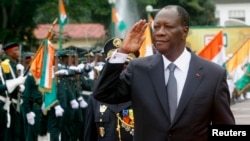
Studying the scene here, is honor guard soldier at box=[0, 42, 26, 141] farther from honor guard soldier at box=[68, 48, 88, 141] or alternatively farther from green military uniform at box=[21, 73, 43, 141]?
honor guard soldier at box=[68, 48, 88, 141]

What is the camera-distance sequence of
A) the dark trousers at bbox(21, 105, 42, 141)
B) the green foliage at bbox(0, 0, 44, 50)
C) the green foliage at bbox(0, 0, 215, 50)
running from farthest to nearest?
1. the green foliage at bbox(0, 0, 215, 50)
2. the green foliage at bbox(0, 0, 44, 50)
3. the dark trousers at bbox(21, 105, 42, 141)

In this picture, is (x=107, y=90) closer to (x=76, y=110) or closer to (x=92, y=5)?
(x=76, y=110)

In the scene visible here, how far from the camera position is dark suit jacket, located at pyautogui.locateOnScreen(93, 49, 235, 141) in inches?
181

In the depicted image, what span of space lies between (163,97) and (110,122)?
198cm

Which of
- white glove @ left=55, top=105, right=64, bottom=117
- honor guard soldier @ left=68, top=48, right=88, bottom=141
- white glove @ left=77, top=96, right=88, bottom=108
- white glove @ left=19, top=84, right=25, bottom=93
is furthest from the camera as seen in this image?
white glove @ left=77, top=96, right=88, bottom=108

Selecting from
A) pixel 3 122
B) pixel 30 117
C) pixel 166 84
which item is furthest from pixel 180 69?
pixel 30 117

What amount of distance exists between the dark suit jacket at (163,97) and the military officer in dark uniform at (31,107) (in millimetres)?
8037

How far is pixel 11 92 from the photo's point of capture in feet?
39.7

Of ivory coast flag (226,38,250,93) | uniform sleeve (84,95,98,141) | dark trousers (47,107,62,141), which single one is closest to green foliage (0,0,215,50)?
ivory coast flag (226,38,250,93)

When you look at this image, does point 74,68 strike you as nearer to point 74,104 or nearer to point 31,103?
point 74,104

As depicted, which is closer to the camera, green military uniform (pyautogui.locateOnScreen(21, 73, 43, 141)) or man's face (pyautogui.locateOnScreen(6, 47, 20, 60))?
man's face (pyautogui.locateOnScreen(6, 47, 20, 60))

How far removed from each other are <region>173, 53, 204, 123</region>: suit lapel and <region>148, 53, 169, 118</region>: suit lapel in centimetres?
8

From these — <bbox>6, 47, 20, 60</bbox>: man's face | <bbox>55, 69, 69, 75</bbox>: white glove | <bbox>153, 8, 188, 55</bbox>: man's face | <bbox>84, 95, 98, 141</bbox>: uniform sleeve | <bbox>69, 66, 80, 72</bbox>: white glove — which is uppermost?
<bbox>153, 8, 188, 55</bbox>: man's face

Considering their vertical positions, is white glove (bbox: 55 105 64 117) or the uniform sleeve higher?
the uniform sleeve
